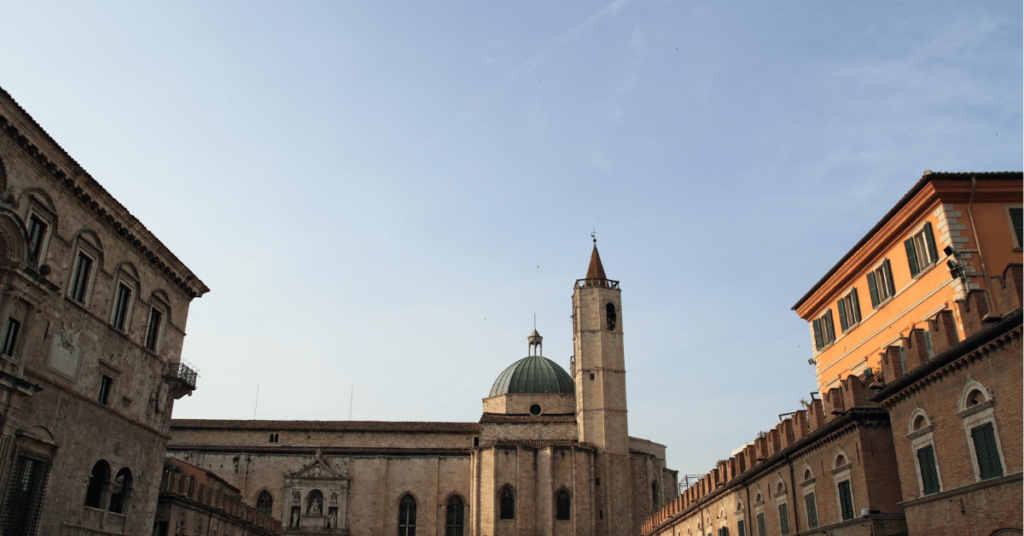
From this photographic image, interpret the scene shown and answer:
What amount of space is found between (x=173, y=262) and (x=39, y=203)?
6.84m

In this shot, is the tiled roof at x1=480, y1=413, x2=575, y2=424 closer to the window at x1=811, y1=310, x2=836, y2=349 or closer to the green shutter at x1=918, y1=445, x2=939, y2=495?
the window at x1=811, y1=310, x2=836, y2=349

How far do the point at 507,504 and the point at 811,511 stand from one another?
28919 millimetres

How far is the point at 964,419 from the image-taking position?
14969 millimetres

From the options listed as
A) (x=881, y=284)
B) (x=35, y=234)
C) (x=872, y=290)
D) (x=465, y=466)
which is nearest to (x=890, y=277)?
(x=881, y=284)

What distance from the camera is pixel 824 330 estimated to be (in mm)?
26141

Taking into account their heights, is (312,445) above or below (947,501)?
above

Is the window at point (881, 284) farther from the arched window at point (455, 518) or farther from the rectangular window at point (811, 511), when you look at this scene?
the arched window at point (455, 518)

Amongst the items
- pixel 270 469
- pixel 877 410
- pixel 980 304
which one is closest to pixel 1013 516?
pixel 980 304

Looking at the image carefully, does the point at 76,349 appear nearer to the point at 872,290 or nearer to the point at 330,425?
the point at 872,290

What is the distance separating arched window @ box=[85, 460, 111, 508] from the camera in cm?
2178

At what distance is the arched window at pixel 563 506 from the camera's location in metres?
47.4

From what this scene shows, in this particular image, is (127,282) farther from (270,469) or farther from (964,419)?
(270,469)

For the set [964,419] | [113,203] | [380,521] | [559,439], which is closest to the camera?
[964,419]

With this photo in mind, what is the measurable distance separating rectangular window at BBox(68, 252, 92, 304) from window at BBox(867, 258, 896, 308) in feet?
73.8
